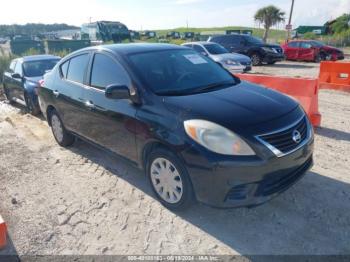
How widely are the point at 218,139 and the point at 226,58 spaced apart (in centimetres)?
1080

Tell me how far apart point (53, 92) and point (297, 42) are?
738 inches

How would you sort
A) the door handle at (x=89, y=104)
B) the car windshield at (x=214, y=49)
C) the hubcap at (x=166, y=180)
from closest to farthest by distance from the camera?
the hubcap at (x=166, y=180) < the door handle at (x=89, y=104) < the car windshield at (x=214, y=49)

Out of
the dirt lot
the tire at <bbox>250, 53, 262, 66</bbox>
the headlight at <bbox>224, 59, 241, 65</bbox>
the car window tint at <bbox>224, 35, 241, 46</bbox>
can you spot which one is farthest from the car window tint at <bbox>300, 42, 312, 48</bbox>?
the dirt lot

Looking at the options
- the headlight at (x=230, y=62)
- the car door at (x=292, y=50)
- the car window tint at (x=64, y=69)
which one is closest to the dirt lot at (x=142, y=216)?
the car window tint at (x=64, y=69)

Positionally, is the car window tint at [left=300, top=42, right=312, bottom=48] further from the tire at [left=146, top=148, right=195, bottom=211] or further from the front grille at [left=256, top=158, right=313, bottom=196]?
the tire at [left=146, top=148, right=195, bottom=211]

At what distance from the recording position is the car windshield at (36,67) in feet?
27.2

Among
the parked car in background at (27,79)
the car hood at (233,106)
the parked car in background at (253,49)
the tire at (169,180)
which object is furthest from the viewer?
the parked car in background at (253,49)

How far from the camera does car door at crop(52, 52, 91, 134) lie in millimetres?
4426

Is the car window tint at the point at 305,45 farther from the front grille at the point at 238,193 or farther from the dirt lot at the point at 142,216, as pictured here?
the front grille at the point at 238,193

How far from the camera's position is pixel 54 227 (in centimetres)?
332

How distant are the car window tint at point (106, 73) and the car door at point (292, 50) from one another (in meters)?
18.5

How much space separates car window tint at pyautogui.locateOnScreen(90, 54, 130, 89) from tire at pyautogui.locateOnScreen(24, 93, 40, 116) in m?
4.30

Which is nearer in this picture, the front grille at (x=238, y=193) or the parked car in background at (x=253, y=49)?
the front grille at (x=238, y=193)

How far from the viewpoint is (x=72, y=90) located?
4.61 m
